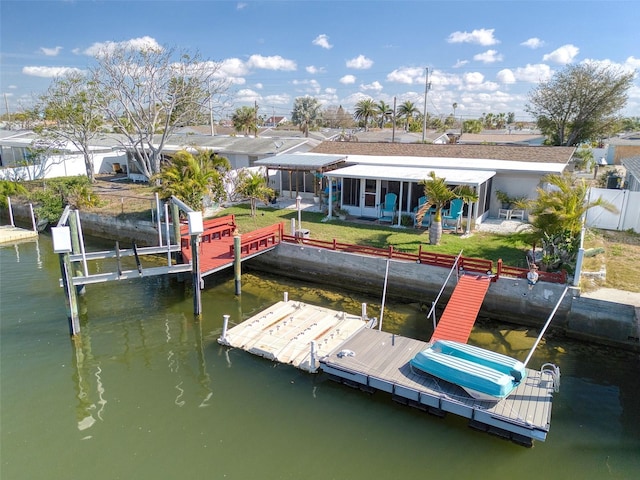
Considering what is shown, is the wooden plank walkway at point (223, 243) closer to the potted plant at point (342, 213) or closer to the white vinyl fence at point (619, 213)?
the potted plant at point (342, 213)

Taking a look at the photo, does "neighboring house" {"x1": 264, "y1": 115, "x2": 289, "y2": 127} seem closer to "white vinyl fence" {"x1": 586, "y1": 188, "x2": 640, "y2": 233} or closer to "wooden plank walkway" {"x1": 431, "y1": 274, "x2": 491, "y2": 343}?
"white vinyl fence" {"x1": 586, "y1": 188, "x2": 640, "y2": 233}

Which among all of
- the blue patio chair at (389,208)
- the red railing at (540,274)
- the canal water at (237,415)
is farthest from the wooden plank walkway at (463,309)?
the blue patio chair at (389,208)

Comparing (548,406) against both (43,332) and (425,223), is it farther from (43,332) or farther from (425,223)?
(43,332)

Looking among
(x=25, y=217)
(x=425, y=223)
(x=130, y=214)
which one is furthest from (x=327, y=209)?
(x=25, y=217)

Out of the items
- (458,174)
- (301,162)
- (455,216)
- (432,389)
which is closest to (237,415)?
(432,389)

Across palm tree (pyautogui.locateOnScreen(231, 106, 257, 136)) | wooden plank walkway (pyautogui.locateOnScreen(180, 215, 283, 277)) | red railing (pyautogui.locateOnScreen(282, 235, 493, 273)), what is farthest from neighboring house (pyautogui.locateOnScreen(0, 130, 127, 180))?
red railing (pyautogui.locateOnScreen(282, 235, 493, 273))

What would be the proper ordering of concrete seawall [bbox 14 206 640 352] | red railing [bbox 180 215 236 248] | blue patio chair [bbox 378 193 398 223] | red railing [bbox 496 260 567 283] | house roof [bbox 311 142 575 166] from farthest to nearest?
1. house roof [bbox 311 142 575 166]
2. blue patio chair [bbox 378 193 398 223]
3. red railing [bbox 180 215 236 248]
4. red railing [bbox 496 260 567 283]
5. concrete seawall [bbox 14 206 640 352]
